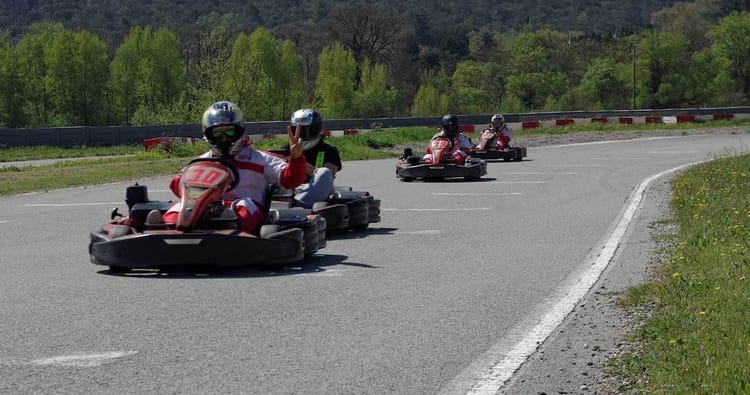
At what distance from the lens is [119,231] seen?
9.22 meters

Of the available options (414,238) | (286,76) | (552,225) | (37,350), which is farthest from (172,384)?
(286,76)

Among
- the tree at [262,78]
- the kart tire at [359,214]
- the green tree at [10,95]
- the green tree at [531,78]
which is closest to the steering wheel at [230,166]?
the kart tire at [359,214]

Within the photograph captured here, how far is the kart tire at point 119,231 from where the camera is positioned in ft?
30.2

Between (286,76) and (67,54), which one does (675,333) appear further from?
(286,76)

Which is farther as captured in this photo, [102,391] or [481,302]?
[481,302]

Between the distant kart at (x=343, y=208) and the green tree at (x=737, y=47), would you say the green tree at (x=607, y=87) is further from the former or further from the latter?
the distant kart at (x=343, y=208)

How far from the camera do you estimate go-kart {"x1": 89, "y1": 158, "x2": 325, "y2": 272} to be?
29.0 ft

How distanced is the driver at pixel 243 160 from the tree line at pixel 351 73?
42888 millimetres

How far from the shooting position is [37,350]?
5.93 m

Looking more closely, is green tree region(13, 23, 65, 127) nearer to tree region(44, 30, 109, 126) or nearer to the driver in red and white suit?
tree region(44, 30, 109, 126)

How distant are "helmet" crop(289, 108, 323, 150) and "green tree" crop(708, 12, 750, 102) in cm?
8704

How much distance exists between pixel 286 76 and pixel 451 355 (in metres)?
72.6

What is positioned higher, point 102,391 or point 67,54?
point 67,54

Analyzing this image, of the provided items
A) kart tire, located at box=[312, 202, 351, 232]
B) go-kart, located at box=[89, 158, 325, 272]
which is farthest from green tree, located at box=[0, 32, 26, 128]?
go-kart, located at box=[89, 158, 325, 272]
